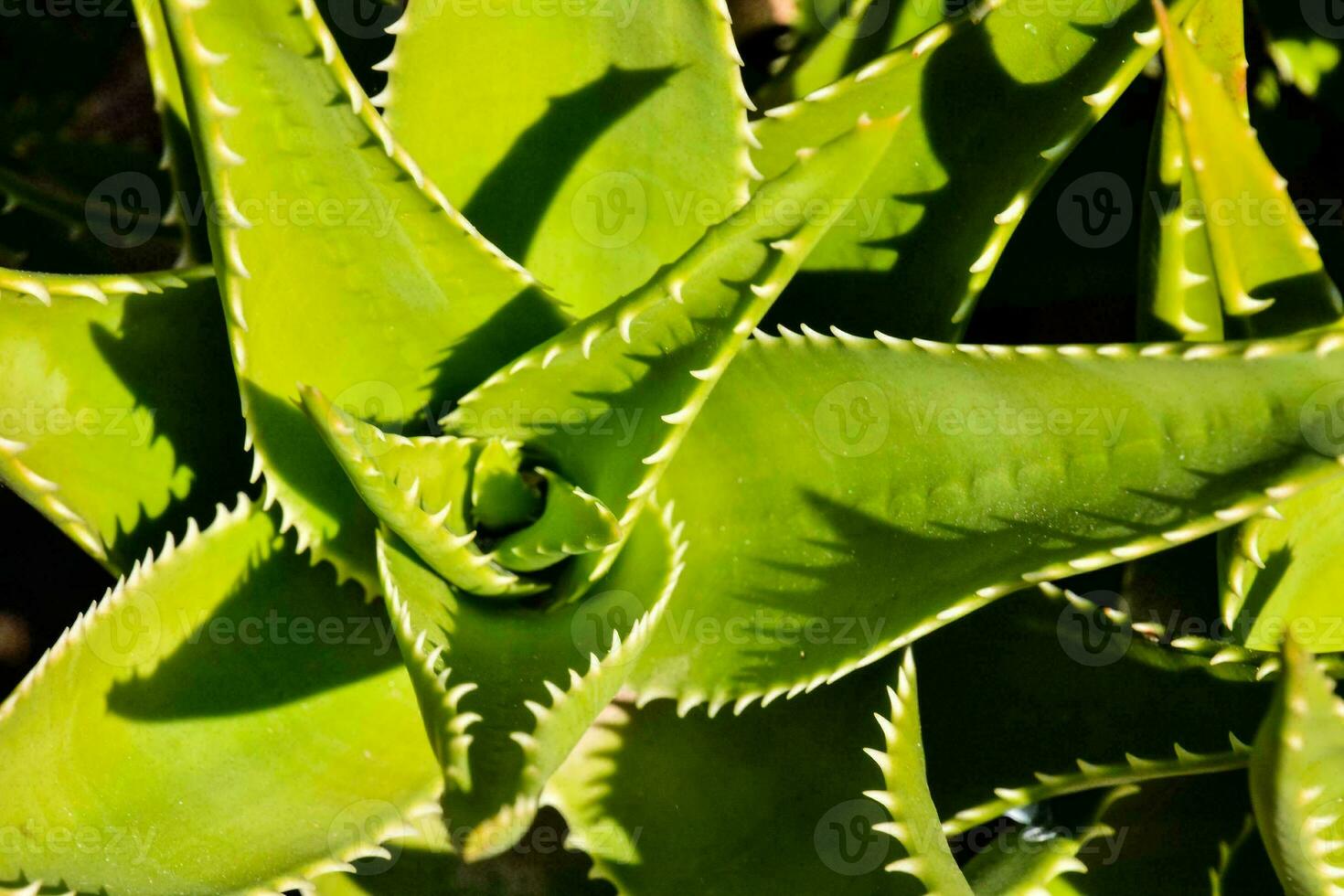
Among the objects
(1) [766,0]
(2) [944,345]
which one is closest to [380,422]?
(2) [944,345]

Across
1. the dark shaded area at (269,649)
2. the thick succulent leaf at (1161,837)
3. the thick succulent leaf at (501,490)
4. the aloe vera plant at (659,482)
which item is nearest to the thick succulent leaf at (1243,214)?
the aloe vera plant at (659,482)

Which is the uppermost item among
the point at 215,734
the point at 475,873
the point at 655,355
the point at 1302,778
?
the point at 655,355

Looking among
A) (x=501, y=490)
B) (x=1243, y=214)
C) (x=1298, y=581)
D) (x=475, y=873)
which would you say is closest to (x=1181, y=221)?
(x=1243, y=214)

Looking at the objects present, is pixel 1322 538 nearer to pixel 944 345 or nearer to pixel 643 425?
pixel 944 345

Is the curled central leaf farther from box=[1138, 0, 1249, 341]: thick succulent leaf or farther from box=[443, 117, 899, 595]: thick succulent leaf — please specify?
box=[1138, 0, 1249, 341]: thick succulent leaf

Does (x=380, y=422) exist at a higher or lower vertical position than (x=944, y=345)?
lower

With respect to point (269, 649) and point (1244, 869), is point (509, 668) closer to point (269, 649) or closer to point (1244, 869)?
point (269, 649)
